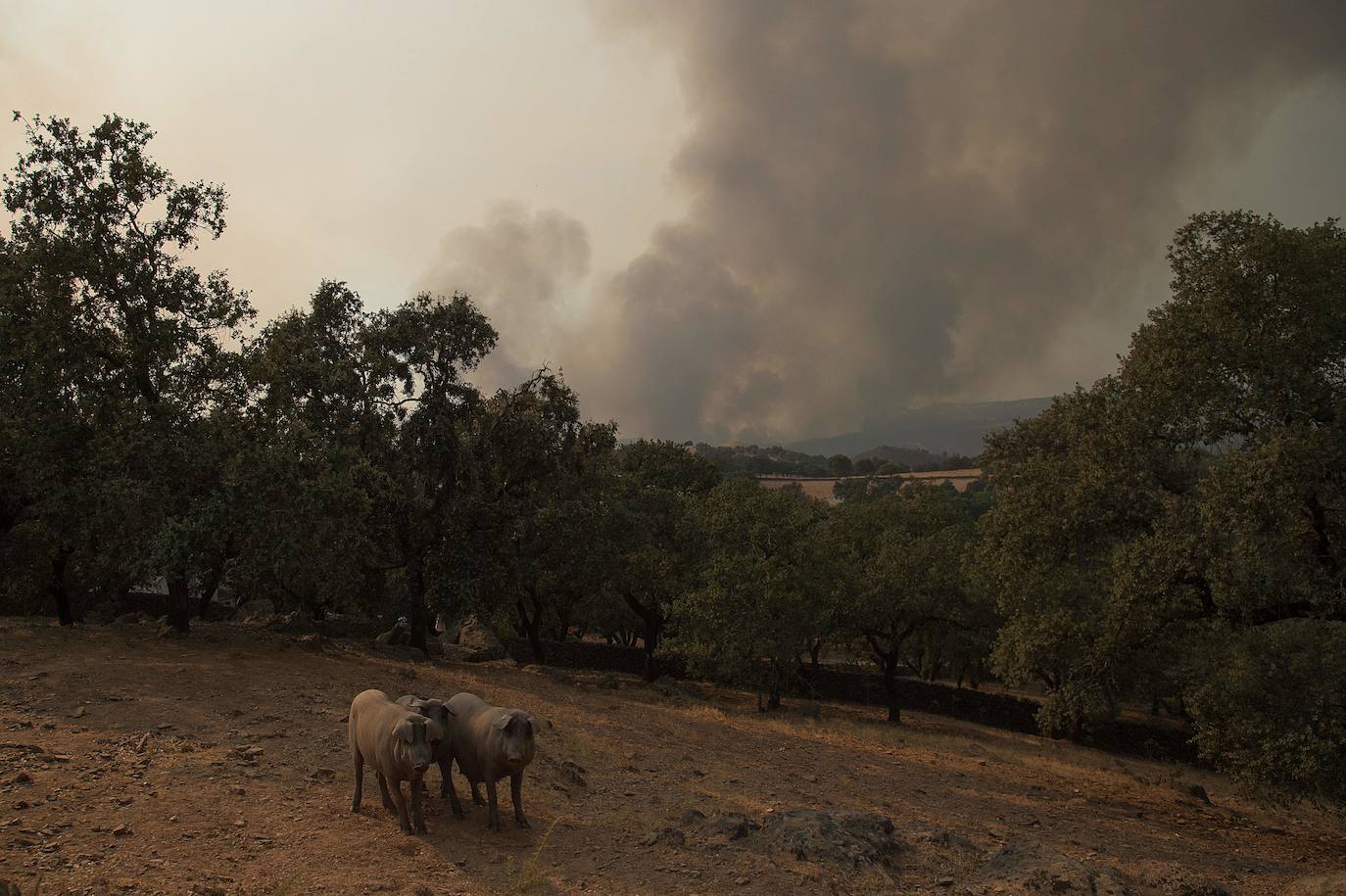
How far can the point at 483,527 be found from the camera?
1065 inches

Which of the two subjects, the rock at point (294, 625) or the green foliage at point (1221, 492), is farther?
the rock at point (294, 625)

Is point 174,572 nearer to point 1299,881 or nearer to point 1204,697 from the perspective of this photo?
point 1299,881

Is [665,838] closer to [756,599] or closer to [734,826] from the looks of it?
[734,826]

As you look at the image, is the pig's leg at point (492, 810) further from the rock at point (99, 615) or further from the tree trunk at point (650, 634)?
the rock at point (99, 615)

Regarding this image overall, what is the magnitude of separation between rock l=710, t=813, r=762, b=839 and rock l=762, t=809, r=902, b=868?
240mm

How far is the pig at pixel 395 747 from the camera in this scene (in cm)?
925

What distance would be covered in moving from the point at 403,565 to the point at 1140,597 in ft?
76.5

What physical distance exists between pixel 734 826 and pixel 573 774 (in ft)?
12.0

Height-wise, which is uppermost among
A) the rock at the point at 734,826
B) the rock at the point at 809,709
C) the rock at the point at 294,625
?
the rock at the point at 294,625

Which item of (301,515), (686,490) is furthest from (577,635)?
(301,515)

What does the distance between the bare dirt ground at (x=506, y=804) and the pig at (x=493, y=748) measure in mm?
446

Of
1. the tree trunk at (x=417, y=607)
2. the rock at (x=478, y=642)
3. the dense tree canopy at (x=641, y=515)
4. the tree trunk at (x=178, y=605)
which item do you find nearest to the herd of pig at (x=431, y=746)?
the dense tree canopy at (x=641, y=515)

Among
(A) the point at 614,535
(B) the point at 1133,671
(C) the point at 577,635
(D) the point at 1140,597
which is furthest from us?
(C) the point at 577,635

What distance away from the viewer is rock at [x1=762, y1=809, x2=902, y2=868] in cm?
1015
